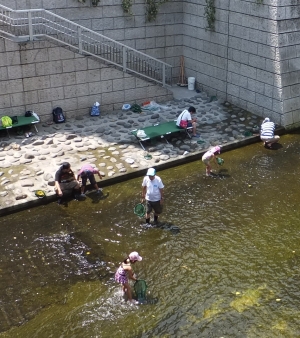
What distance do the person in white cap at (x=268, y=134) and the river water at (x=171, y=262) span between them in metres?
1.55

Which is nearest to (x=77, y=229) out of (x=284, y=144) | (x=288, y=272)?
(x=288, y=272)

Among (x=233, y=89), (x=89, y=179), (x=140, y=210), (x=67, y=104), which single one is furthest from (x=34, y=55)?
(x=233, y=89)

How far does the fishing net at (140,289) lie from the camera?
8.54 metres

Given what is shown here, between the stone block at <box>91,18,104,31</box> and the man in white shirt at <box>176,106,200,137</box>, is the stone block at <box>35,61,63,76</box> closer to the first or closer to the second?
the stone block at <box>91,18,104,31</box>

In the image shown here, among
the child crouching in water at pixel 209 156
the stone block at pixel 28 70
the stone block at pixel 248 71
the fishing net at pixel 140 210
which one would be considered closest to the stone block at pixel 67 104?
the stone block at pixel 28 70

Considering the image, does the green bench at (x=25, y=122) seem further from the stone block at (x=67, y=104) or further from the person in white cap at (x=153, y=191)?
the person in white cap at (x=153, y=191)

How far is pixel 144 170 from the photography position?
13.3 metres

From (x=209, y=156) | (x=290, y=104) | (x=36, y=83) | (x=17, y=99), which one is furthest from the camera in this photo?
(x=290, y=104)

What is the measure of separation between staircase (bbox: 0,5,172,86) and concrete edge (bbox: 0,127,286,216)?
4.45 meters

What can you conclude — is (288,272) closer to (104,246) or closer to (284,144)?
(104,246)

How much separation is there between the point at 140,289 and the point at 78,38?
1017 cm

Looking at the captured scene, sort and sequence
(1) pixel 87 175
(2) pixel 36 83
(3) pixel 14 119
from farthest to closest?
(2) pixel 36 83, (3) pixel 14 119, (1) pixel 87 175

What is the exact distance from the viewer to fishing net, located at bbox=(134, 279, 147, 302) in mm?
8539

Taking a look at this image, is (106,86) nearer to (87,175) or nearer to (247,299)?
(87,175)
